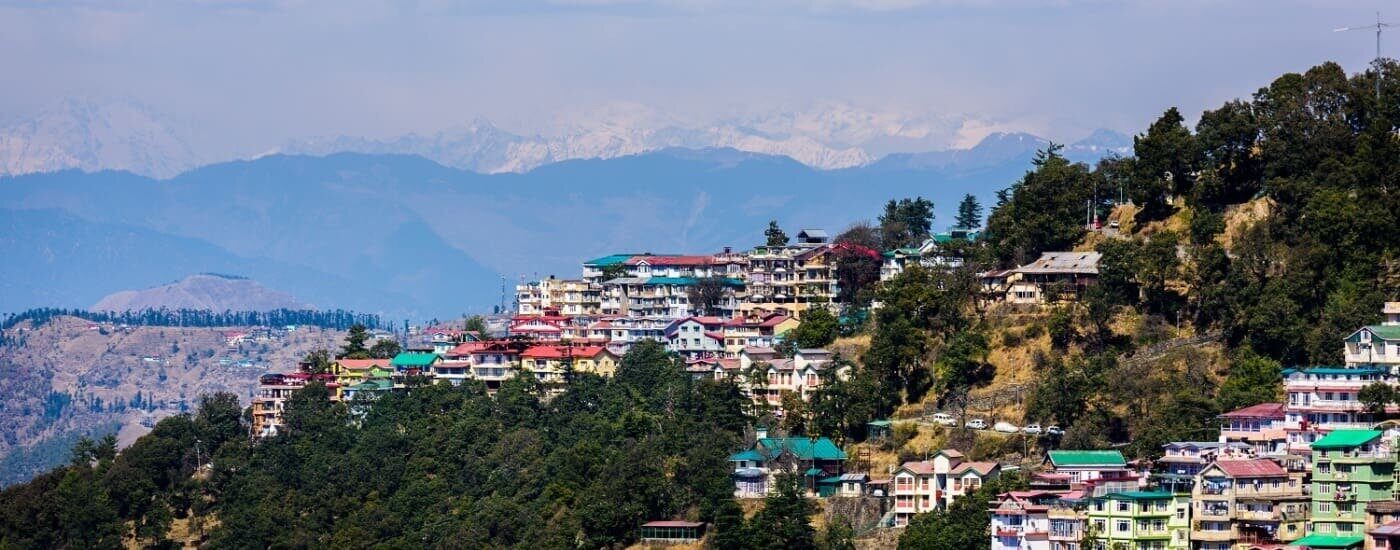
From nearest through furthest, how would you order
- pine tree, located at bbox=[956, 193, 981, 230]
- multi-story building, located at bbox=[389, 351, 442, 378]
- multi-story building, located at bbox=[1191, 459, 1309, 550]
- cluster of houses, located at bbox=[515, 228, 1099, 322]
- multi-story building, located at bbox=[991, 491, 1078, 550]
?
multi-story building, located at bbox=[1191, 459, 1309, 550], multi-story building, located at bbox=[991, 491, 1078, 550], cluster of houses, located at bbox=[515, 228, 1099, 322], multi-story building, located at bbox=[389, 351, 442, 378], pine tree, located at bbox=[956, 193, 981, 230]

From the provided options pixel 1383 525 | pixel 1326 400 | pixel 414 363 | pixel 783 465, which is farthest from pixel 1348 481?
pixel 414 363

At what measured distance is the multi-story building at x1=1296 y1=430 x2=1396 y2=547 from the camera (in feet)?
156

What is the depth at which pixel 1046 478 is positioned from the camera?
5319 centimetres

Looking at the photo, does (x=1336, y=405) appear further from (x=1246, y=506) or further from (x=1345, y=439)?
(x=1246, y=506)

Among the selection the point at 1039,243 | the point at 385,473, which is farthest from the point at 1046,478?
the point at 385,473

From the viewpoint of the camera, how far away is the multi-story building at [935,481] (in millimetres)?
56375

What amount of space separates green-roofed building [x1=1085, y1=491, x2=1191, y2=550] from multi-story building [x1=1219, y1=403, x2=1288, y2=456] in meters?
3.20

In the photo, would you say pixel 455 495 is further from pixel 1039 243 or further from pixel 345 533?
pixel 1039 243

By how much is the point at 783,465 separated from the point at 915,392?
18.6ft

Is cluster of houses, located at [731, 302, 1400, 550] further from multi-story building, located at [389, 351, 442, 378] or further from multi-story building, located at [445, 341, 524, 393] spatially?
multi-story building, located at [389, 351, 442, 378]

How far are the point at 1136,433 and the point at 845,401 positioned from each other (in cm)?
1004

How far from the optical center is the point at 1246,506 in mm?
48562

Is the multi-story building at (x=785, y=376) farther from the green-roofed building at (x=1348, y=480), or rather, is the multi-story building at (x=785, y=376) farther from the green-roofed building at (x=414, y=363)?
the green-roofed building at (x=1348, y=480)

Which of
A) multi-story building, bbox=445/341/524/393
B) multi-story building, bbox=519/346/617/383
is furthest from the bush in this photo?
multi-story building, bbox=445/341/524/393
